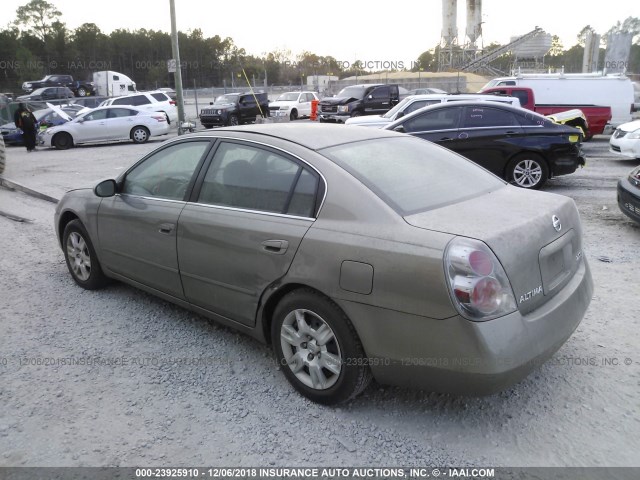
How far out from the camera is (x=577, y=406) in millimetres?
3127

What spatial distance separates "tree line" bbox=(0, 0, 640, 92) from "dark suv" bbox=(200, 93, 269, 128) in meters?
40.9

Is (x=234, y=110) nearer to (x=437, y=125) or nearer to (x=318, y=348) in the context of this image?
(x=437, y=125)

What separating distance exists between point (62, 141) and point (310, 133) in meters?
18.7

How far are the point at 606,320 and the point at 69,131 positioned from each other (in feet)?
64.5

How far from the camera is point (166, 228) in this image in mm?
3938

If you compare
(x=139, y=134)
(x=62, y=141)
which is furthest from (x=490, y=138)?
(x=62, y=141)

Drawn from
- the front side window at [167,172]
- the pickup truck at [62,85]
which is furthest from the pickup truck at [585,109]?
the pickup truck at [62,85]

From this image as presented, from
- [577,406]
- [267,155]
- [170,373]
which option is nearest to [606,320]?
[577,406]

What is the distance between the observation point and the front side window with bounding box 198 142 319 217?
328cm

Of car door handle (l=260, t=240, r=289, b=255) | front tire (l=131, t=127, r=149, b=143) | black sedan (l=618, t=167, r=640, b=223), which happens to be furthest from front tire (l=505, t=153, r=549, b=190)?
front tire (l=131, t=127, r=149, b=143)

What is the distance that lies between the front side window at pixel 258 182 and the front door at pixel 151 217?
0.24 meters

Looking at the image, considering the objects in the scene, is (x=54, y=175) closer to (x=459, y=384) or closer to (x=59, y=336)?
(x=59, y=336)

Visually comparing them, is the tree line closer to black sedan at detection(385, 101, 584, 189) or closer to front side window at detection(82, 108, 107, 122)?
front side window at detection(82, 108, 107, 122)

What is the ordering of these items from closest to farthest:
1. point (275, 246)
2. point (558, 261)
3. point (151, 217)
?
point (558, 261) < point (275, 246) < point (151, 217)
